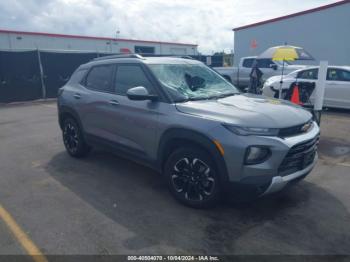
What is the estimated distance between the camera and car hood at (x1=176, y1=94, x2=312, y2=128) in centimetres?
327

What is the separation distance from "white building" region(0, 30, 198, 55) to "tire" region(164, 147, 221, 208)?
1484cm

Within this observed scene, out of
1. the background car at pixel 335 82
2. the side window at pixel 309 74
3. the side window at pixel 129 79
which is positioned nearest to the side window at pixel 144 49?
the side window at pixel 309 74

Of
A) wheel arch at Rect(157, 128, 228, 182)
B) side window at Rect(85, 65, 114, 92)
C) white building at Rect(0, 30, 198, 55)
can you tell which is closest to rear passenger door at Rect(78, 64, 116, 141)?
side window at Rect(85, 65, 114, 92)

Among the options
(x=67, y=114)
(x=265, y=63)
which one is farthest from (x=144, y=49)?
(x=67, y=114)

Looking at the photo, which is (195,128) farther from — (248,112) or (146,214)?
(146,214)

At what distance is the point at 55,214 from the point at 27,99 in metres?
12.7

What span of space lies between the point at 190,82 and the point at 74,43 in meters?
24.2

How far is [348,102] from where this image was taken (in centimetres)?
984

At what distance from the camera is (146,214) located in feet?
12.0

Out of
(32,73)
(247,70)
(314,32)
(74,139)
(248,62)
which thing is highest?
(314,32)

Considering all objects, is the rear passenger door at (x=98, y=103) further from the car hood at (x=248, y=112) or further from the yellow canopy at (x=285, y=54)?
the yellow canopy at (x=285, y=54)

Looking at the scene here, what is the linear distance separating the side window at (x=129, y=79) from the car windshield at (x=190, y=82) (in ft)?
0.58

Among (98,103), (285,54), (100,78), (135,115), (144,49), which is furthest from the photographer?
(144,49)

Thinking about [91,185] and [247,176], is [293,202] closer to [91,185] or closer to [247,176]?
[247,176]
